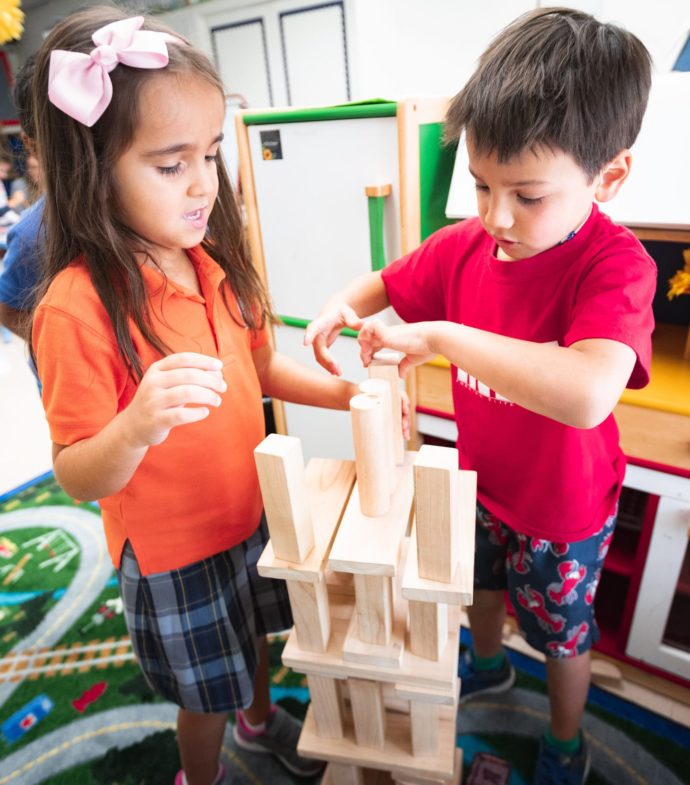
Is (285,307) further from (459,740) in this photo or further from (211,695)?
(459,740)

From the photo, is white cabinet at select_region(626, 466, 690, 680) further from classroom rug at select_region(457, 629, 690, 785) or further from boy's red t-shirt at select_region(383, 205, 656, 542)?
boy's red t-shirt at select_region(383, 205, 656, 542)

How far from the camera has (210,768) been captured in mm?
1073

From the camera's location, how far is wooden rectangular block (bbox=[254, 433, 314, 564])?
629 mm

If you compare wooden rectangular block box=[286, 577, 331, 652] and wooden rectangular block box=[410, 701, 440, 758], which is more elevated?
wooden rectangular block box=[286, 577, 331, 652]

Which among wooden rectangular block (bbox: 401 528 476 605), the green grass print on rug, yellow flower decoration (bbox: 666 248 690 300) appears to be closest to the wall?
yellow flower decoration (bbox: 666 248 690 300)

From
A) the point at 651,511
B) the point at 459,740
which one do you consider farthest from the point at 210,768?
the point at 651,511

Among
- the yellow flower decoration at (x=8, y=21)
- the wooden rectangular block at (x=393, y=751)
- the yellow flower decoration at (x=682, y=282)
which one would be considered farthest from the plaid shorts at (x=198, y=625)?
the yellow flower decoration at (x=8, y=21)

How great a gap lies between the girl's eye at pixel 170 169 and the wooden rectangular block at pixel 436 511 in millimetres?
466

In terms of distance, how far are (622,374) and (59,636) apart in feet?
5.53

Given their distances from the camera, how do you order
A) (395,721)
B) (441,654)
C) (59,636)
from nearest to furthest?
(441,654)
(395,721)
(59,636)

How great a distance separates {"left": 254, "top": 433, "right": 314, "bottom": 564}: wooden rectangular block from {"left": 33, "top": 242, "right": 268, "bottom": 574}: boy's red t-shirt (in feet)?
0.67

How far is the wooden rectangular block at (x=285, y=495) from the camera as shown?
0.63 m

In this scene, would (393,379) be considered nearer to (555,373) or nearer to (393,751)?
(555,373)

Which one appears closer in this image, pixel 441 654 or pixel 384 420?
pixel 384 420
